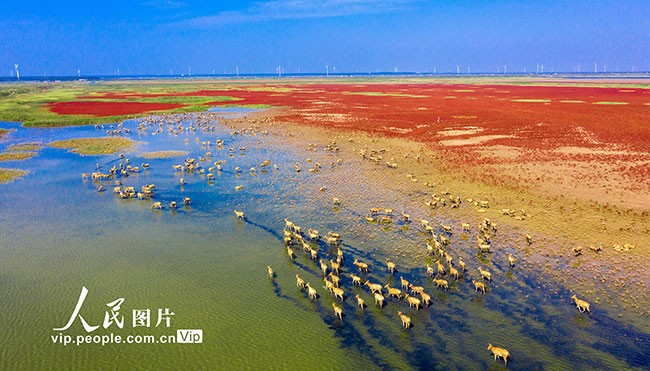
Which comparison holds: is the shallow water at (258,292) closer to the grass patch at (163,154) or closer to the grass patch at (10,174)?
the grass patch at (10,174)

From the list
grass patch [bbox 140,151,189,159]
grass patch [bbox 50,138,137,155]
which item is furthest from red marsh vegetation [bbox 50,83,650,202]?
grass patch [bbox 50,138,137,155]

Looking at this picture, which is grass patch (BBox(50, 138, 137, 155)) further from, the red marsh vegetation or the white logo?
the white logo

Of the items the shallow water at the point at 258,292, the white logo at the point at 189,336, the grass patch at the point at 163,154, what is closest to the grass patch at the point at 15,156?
the grass patch at the point at 163,154

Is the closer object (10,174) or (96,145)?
(10,174)

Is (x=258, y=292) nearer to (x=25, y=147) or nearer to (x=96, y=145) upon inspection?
(x=96, y=145)

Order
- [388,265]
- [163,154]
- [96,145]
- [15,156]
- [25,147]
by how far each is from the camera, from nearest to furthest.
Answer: [388,265] → [15,156] → [163,154] → [25,147] → [96,145]

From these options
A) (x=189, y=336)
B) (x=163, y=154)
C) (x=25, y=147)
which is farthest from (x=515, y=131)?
(x=25, y=147)
